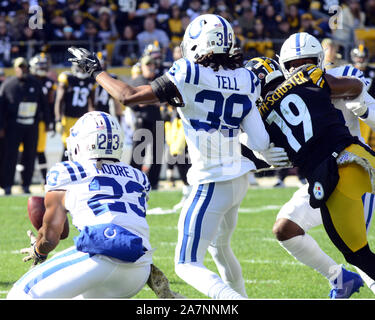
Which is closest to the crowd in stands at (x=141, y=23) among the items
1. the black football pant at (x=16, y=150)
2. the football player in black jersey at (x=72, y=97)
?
the football player in black jersey at (x=72, y=97)

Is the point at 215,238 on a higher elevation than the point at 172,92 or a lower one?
lower

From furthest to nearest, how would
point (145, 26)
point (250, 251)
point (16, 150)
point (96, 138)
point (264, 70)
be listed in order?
point (145, 26)
point (16, 150)
point (250, 251)
point (264, 70)
point (96, 138)

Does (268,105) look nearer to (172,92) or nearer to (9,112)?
(172,92)

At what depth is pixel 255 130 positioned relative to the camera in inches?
169

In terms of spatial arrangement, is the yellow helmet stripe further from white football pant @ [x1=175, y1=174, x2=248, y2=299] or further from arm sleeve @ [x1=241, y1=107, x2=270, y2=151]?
white football pant @ [x1=175, y1=174, x2=248, y2=299]

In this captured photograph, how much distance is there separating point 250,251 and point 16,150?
546cm

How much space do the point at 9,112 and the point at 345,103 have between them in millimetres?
7250

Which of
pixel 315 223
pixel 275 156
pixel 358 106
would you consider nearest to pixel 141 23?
pixel 315 223

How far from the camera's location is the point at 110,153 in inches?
159

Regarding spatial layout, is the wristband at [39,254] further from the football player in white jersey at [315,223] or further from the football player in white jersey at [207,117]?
the football player in white jersey at [315,223]

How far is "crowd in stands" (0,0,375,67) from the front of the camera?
51.1ft

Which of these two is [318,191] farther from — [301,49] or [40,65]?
[40,65]

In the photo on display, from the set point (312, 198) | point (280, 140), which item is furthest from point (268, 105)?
point (312, 198)

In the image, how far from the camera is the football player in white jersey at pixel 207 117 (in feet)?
13.5
